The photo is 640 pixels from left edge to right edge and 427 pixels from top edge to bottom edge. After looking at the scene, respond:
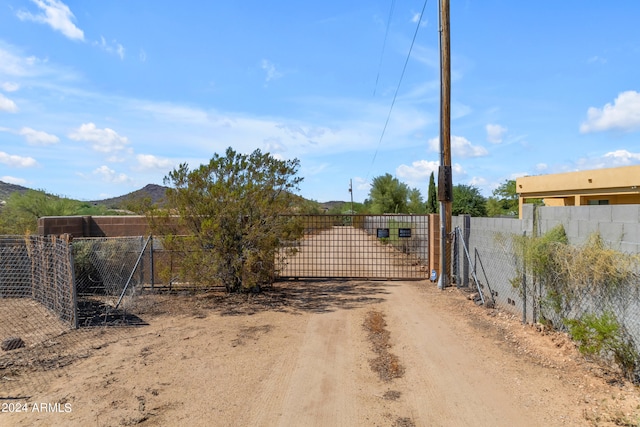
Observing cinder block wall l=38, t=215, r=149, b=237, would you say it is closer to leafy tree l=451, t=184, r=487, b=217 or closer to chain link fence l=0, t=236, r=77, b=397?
chain link fence l=0, t=236, r=77, b=397

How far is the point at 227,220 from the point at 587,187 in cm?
2506

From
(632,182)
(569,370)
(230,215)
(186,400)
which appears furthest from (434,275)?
(632,182)

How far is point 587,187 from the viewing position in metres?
26.6

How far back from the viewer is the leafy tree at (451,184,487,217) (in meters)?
39.8

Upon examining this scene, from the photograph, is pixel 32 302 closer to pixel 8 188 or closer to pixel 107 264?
pixel 107 264

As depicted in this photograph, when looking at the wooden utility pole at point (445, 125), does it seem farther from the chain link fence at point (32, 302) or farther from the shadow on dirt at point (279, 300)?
the chain link fence at point (32, 302)

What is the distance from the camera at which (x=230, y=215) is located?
31.3 ft

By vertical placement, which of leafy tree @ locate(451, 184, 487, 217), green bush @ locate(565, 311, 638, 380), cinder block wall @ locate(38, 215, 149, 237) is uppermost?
leafy tree @ locate(451, 184, 487, 217)

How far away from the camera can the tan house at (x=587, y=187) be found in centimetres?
2372

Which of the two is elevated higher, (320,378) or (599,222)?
(599,222)

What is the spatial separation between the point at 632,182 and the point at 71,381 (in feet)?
87.6

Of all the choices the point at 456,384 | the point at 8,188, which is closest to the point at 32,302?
the point at 456,384

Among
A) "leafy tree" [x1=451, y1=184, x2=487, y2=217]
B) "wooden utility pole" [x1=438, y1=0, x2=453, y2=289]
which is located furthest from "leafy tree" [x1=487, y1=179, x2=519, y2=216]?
"wooden utility pole" [x1=438, y1=0, x2=453, y2=289]

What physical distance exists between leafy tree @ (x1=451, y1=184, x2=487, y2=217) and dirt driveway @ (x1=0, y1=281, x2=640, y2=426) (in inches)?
1294
